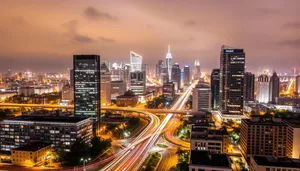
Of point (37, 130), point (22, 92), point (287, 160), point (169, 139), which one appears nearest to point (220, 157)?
point (287, 160)

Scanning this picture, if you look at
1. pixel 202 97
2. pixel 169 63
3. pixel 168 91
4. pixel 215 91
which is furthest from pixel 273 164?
pixel 169 63

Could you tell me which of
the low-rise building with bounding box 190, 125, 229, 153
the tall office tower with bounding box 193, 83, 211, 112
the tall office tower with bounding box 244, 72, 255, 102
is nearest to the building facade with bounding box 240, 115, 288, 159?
the low-rise building with bounding box 190, 125, 229, 153

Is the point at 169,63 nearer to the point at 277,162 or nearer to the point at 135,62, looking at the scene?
the point at 135,62

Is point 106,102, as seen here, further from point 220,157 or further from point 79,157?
point 220,157

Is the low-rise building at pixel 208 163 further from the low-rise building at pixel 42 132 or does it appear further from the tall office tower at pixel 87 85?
the tall office tower at pixel 87 85

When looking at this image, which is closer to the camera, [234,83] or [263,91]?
[234,83]

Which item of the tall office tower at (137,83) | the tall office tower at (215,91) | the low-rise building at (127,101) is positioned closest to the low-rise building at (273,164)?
the tall office tower at (215,91)
